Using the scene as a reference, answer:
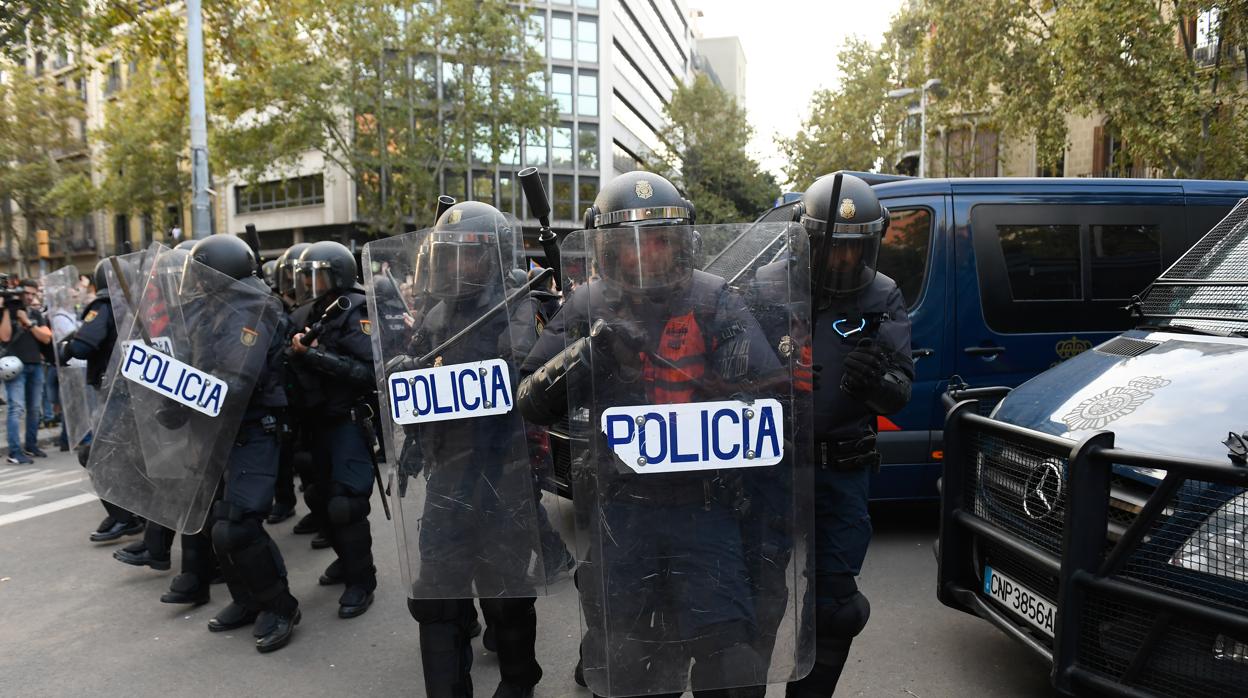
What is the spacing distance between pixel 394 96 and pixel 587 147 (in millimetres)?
15785

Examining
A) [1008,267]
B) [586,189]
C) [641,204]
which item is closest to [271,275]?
[1008,267]

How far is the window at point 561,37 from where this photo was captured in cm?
3981

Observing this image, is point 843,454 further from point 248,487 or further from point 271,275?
point 271,275

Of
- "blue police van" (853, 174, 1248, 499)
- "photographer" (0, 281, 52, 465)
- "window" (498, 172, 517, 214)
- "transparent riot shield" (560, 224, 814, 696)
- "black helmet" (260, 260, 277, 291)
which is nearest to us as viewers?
"transparent riot shield" (560, 224, 814, 696)

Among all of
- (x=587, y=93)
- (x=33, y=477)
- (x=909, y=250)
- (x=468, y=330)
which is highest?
(x=587, y=93)

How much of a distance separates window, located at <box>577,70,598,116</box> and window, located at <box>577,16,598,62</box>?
758mm

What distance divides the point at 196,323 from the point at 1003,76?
14228 millimetres

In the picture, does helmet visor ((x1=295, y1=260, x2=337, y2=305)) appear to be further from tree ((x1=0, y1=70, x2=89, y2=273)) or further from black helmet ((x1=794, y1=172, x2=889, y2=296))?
tree ((x1=0, y1=70, x2=89, y2=273))

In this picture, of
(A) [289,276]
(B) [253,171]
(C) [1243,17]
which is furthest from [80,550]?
(B) [253,171]

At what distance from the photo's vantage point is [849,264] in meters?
2.88

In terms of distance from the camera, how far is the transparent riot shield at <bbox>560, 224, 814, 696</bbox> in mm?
2125

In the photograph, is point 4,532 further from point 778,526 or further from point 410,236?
point 778,526

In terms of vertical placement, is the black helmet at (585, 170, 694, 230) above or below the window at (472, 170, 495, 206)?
below

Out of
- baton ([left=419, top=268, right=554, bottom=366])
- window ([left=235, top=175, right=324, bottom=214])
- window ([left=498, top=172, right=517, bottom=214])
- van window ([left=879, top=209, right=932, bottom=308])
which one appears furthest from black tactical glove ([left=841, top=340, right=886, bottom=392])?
window ([left=235, top=175, right=324, bottom=214])
